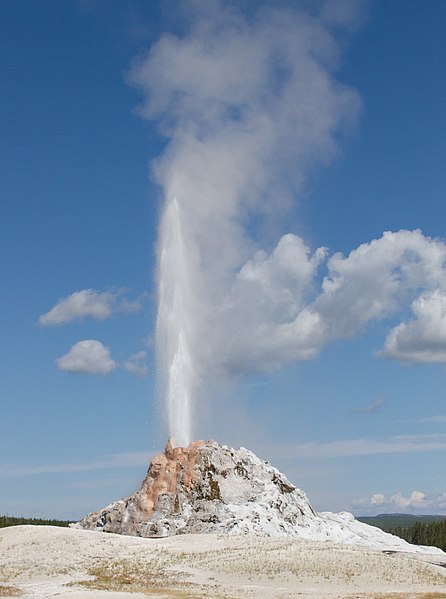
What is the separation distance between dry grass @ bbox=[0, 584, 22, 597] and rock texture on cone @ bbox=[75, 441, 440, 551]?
28285 millimetres

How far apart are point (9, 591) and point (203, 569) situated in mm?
14618

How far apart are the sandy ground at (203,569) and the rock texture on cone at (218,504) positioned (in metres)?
10.5

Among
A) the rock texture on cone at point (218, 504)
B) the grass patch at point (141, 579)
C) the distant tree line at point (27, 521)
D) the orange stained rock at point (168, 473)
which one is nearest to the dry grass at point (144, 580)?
the grass patch at point (141, 579)

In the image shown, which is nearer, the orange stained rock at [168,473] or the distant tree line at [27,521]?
the orange stained rock at [168,473]

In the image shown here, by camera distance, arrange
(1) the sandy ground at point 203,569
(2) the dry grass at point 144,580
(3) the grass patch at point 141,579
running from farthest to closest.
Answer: (1) the sandy ground at point 203,569 < (3) the grass patch at point 141,579 < (2) the dry grass at point 144,580

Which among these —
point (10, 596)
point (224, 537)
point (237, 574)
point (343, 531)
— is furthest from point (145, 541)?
point (343, 531)

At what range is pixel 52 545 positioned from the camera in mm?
63344

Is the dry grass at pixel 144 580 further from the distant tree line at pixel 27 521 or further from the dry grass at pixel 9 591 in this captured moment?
the distant tree line at pixel 27 521

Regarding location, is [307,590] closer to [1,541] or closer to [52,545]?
[52,545]

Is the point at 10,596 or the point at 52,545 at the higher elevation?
the point at 52,545

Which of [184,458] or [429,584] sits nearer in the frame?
[429,584]

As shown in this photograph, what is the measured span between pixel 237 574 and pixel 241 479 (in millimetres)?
32924

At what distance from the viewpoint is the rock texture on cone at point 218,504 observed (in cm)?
7669

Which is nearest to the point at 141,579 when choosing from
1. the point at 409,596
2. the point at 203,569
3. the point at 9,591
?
the point at 203,569
